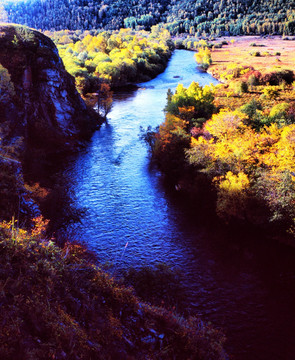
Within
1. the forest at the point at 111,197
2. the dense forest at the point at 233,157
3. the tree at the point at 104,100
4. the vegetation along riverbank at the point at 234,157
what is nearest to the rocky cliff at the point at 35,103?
the forest at the point at 111,197

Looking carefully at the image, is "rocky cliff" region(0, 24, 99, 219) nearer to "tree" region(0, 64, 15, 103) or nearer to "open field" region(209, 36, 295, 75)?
"tree" region(0, 64, 15, 103)

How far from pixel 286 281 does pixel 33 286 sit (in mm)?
23150

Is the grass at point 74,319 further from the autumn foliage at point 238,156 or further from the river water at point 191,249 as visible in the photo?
the autumn foliage at point 238,156

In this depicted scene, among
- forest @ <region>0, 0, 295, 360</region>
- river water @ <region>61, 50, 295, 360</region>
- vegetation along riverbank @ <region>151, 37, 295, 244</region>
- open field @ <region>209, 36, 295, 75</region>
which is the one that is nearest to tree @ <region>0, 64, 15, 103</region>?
forest @ <region>0, 0, 295, 360</region>

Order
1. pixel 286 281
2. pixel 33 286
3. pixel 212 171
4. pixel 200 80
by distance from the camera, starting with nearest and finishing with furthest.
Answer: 1. pixel 33 286
2. pixel 286 281
3. pixel 212 171
4. pixel 200 80

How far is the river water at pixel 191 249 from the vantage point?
23.5 metres

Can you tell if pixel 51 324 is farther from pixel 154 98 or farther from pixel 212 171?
pixel 154 98

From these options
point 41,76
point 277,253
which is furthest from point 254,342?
point 41,76

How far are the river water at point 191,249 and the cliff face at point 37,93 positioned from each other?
25.5ft

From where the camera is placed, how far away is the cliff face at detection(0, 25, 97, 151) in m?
52.1

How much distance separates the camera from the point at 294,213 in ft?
97.3

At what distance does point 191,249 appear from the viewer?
105ft

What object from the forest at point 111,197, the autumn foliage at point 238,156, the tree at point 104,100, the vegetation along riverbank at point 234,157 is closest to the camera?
the forest at point 111,197

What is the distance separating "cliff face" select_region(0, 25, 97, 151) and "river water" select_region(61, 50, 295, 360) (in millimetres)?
7770
